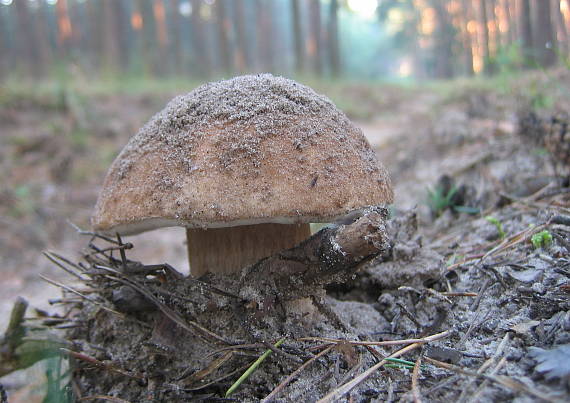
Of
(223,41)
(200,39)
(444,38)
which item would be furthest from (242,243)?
(444,38)

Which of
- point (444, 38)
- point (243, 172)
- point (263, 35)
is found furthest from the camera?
point (444, 38)

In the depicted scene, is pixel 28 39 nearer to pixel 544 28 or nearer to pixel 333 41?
pixel 333 41

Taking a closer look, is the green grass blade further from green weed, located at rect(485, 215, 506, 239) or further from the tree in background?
the tree in background

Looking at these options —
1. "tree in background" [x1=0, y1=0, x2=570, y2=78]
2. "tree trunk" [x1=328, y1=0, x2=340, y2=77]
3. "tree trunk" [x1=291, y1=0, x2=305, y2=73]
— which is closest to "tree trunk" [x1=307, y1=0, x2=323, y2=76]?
"tree in background" [x1=0, y1=0, x2=570, y2=78]

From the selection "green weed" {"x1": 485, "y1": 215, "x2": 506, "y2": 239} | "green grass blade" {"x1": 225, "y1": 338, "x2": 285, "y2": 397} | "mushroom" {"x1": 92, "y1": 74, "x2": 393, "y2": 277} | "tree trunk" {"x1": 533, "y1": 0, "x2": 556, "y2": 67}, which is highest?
"tree trunk" {"x1": 533, "y1": 0, "x2": 556, "y2": 67}

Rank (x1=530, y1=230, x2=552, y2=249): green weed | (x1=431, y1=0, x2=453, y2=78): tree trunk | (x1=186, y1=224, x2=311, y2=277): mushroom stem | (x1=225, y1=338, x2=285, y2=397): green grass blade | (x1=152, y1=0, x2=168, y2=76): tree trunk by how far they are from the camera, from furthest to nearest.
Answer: (x1=431, y1=0, x2=453, y2=78): tree trunk → (x1=152, y1=0, x2=168, y2=76): tree trunk → (x1=530, y1=230, x2=552, y2=249): green weed → (x1=186, y1=224, x2=311, y2=277): mushroom stem → (x1=225, y1=338, x2=285, y2=397): green grass blade

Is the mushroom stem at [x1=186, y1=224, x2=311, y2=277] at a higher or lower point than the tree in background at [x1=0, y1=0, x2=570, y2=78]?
lower

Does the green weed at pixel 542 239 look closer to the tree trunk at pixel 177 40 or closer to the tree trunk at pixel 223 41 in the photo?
the tree trunk at pixel 223 41

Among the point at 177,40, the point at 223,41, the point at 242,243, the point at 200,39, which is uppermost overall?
the point at 200,39
